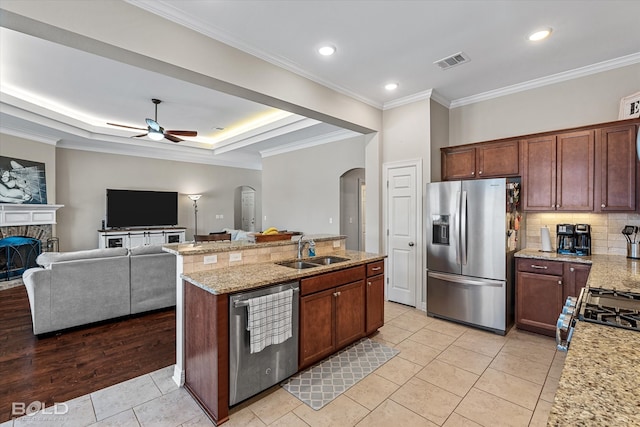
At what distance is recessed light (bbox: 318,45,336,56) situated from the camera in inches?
116

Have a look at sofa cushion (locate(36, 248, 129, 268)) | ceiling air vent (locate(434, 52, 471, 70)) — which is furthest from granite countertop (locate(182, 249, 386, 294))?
ceiling air vent (locate(434, 52, 471, 70))

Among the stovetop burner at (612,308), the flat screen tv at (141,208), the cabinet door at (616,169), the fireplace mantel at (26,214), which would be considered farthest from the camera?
the flat screen tv at (141,208)

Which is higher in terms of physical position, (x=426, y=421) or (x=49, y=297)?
(x=49, y=297)

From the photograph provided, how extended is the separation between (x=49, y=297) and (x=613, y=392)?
446cm

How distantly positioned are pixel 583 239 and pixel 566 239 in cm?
15

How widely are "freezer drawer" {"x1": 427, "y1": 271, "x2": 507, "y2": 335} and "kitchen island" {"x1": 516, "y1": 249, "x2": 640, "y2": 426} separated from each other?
225 centimetres

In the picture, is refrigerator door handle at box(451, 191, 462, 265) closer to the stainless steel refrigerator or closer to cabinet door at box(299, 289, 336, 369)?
the stainless steel refrigerator

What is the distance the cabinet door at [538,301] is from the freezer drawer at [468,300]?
0.23 m

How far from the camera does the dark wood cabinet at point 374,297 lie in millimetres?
3211

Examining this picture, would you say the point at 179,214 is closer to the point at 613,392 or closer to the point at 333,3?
the point at 333,3

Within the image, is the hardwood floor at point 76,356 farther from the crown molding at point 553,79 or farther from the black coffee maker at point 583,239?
the crown molding at point 553,79

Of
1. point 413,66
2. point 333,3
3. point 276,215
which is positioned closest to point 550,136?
point 413,66

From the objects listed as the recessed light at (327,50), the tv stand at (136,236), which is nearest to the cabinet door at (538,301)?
the recessed light at (327,50)

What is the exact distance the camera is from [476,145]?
4.01 meters
